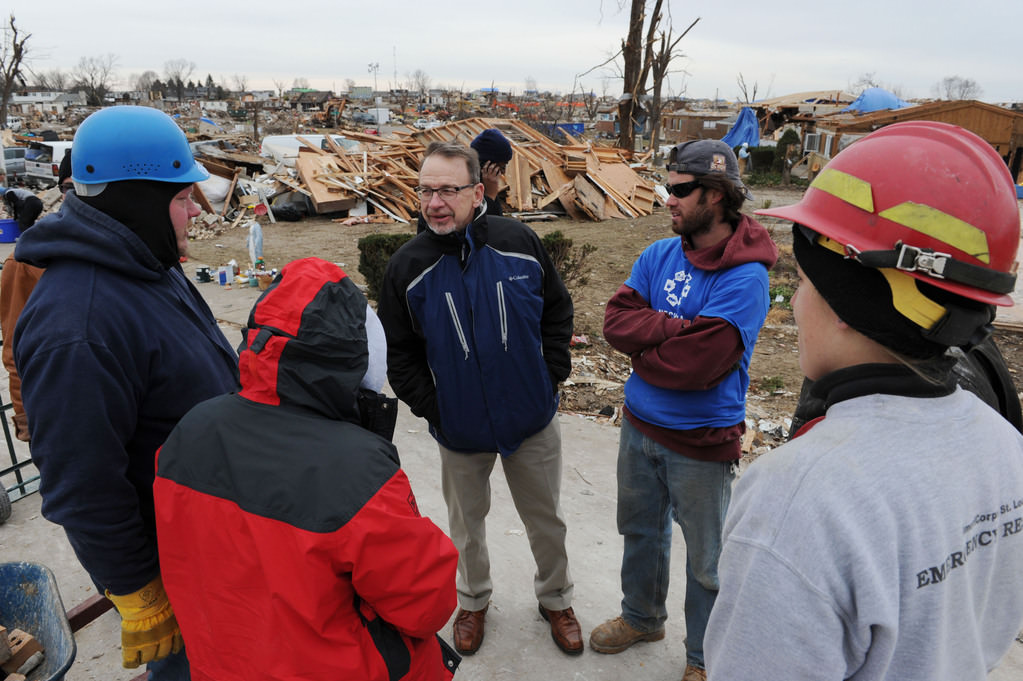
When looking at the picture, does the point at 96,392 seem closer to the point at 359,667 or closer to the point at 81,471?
the point at 81,471

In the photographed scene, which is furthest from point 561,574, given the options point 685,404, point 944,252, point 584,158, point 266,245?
point 584,158

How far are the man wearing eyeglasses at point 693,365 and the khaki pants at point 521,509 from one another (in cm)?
38

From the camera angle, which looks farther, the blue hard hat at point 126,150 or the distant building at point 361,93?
the distant building at point 361,93

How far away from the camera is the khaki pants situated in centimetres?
298

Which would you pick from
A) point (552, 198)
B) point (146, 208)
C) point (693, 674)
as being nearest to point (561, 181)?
point (552, 198)

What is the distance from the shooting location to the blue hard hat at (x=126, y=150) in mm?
2064

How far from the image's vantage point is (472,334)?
276 centimetres

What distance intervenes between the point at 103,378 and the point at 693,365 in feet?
6.62

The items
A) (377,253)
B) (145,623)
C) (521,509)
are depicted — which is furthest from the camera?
(377,253)

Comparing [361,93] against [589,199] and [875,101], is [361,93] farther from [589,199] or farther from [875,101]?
[589,199]

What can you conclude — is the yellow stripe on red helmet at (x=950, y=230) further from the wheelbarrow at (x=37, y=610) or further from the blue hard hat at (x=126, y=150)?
the wheelbarrow at (x=37, y=610)

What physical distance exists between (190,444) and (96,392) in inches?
16.5

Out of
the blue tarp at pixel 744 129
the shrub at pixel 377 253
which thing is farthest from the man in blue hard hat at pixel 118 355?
the blue tarp at pixel 744 129

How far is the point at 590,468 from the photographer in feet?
15.5
